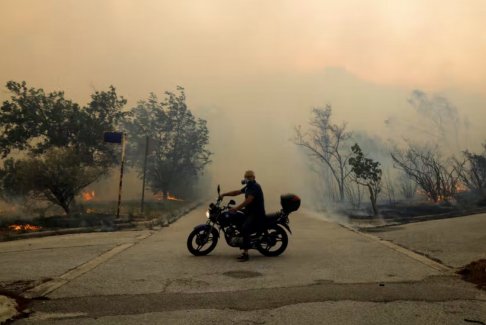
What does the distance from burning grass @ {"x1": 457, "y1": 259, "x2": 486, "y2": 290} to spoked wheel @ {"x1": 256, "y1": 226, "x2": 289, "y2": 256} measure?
142 inches

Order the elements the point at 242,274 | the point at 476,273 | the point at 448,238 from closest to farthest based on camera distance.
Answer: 1. the point at 476,273
2. the point at 242,274
3. the point at 448,238

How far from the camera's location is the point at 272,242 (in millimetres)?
9766

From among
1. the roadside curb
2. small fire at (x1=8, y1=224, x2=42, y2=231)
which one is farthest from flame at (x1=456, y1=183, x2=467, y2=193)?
small fire at (x1=8, y1=224, x2=42, y2=231)

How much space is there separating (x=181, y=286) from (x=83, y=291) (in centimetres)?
137

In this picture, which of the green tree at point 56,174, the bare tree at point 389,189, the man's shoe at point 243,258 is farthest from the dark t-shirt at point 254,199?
the bare tree at point 389,189

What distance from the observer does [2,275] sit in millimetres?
7781

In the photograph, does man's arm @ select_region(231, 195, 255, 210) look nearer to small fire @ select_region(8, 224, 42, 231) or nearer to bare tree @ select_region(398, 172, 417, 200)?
small fire @ select_region(8, 224, 42, 231)

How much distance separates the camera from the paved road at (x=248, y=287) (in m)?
5.11

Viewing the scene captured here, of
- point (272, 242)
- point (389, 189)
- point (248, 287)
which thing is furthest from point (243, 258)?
point (389, 189)

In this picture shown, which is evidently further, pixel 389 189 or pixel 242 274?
pixel 389 189

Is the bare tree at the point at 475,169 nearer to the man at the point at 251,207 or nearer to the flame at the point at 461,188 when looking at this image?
the flame at the point at 461,188

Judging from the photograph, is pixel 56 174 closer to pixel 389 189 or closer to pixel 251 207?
pixel 251 207

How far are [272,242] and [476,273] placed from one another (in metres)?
4.06

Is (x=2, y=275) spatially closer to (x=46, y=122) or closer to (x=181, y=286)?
(x=181, y=286)
